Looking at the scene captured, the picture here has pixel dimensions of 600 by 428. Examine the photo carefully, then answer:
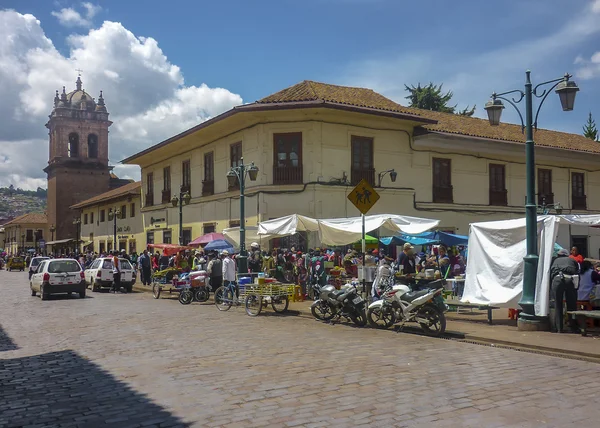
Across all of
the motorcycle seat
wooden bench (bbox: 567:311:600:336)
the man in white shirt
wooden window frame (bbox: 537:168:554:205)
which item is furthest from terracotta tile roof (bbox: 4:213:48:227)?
wooden bench (bbox: 567:311:600:336)

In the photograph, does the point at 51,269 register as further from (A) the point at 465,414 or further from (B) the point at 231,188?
(A) the point at 465,414

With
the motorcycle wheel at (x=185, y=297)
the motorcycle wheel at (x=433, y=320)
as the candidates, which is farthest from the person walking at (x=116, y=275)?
the motorcycle wheel at (x=433, y=320)

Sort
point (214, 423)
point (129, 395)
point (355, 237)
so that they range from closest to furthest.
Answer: point (214, 423) → point (129, 395) → point (355, 237)

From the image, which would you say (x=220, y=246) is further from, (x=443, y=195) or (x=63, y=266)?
(x=443, y=195)

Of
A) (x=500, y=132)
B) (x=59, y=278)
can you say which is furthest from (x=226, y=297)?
(x=500, y=132)

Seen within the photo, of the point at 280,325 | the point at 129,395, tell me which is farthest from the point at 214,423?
the point at 280,325

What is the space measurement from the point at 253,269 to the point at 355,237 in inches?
179

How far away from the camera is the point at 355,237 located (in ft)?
58.1

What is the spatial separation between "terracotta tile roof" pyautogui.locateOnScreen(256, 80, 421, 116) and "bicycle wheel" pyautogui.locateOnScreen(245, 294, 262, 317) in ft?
35.8

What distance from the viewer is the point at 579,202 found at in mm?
31906

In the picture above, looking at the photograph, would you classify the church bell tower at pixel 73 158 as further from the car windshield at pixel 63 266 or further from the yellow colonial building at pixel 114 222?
the car windshield at pixel 63 266

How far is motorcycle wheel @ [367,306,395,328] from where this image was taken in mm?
12255

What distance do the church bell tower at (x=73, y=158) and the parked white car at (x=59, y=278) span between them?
46.6 m

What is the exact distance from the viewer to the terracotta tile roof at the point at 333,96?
24.1m
